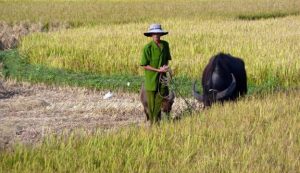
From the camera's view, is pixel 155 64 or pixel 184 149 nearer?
pixel 184 149

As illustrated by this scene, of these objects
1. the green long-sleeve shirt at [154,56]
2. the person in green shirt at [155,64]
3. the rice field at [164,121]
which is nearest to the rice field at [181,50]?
the rice field at [164,121]

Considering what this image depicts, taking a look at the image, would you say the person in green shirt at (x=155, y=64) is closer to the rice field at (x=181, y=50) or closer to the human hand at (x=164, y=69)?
the human hand at (x=164, y=69)

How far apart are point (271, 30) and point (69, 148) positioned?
13.2 m

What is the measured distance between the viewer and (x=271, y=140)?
568 centimetres

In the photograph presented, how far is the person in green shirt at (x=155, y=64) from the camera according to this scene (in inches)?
283

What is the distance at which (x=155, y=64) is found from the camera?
24.0ft

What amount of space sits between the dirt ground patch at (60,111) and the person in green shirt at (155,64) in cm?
72

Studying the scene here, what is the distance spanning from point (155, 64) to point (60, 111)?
2.84 meters

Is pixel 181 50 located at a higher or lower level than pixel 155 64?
lower

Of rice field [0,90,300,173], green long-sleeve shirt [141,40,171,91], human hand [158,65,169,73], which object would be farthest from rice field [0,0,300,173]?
green long-sleeve shirt [141,40,171,91]

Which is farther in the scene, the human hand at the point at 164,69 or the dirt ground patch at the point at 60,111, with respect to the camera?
the dirt ground patch at the point at 60,111

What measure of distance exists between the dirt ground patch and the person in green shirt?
28.2 inches

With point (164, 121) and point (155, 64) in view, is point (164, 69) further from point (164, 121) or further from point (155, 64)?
point (164, 121)

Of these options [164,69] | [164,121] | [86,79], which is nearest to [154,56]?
[164,69]
